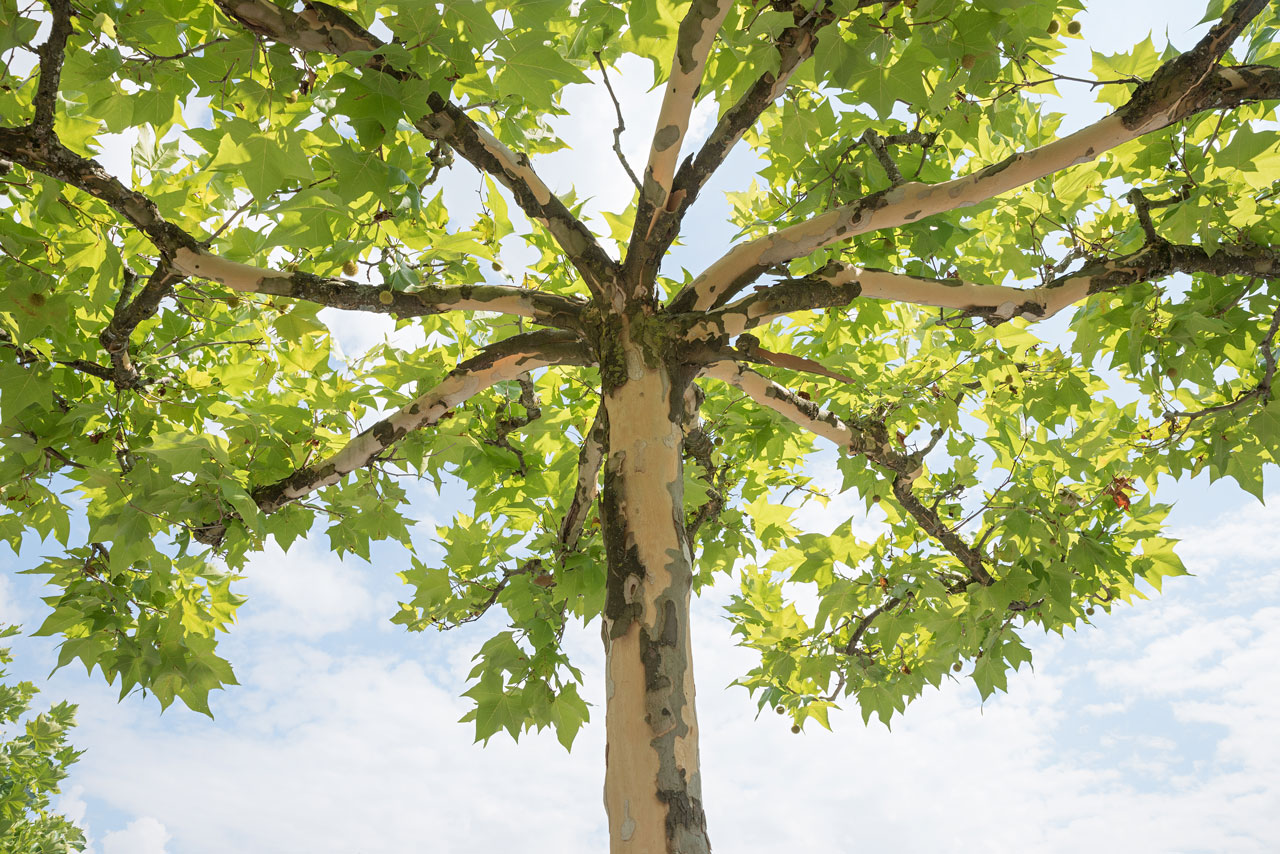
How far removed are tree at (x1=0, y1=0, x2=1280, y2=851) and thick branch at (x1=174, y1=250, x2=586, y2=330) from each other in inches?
0.6

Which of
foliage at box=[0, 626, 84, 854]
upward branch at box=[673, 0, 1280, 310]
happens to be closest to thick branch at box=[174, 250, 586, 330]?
upward branch at box=[673, 0, 1280, 310]

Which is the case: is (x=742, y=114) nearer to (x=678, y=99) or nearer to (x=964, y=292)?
(x=678, y=99)

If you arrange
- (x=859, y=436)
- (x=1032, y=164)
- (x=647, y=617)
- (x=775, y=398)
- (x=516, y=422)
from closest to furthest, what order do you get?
(x=647, y=617) < (x=1032, y=164) < (x=775, y=398) < (x=859, y=436) < (x=516, y=422)

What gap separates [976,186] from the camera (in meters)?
2.96

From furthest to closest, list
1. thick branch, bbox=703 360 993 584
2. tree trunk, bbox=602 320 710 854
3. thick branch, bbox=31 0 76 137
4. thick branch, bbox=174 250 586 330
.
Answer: thick branch, bbox=703 360 993 584, thick branch, bbox=174 250 586 330, thick branch, bbox=31 0 76 137, tree trunk, bbox=602 320 710 854

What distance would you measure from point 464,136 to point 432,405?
1163mm

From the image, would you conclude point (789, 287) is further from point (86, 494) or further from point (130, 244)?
point (86, 494)

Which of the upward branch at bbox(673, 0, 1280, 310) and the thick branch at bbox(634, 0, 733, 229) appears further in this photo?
the thick branch at bbox(634, 0, 733, 229)

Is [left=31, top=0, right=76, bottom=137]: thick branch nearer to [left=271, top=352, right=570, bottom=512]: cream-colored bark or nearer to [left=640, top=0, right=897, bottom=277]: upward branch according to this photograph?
[left=271, top=352, right=570, bottom=512]: cream-colored bark

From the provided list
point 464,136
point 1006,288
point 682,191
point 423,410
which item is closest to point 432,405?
point 423,410

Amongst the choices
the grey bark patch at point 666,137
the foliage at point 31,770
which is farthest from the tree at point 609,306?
the foliage at point 31,770

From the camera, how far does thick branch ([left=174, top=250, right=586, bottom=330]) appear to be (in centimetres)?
313

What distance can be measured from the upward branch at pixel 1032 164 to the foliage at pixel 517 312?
0.35ft

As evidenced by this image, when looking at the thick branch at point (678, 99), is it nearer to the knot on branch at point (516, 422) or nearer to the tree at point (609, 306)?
the tree at point (609, 306)
